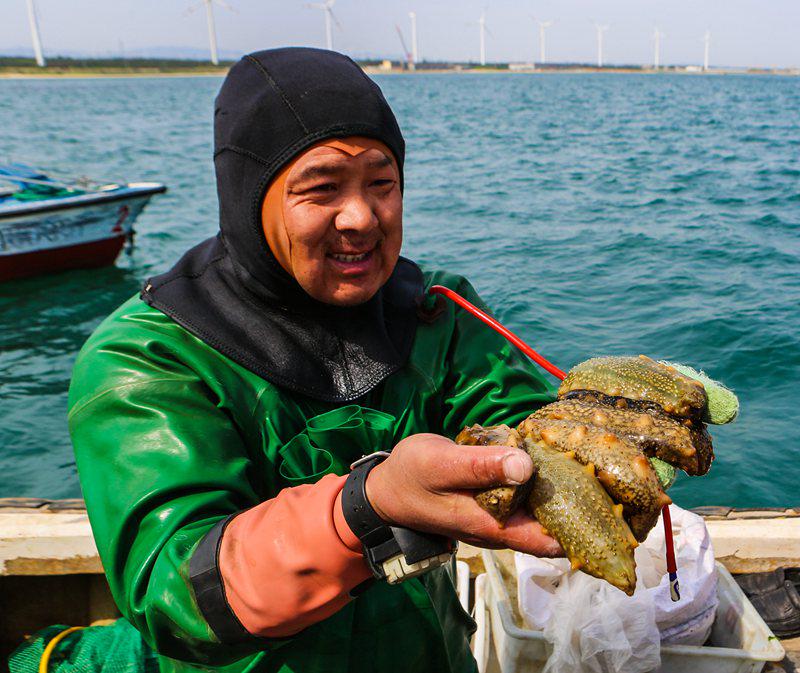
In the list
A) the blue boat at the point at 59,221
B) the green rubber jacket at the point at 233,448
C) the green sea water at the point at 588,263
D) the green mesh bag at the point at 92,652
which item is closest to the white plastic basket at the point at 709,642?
the green rubber jacket at the point at 233,448

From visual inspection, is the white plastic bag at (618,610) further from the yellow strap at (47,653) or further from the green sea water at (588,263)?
the green sea water at (588,263)

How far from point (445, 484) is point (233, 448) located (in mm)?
638

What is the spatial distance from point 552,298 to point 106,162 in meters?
23.0

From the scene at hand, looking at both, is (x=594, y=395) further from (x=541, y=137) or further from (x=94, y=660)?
(x=541, y=137)

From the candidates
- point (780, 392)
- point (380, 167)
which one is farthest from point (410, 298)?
point (780, 392)

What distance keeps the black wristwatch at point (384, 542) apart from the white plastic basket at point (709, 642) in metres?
1.97

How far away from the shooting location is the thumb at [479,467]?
4.66 ft

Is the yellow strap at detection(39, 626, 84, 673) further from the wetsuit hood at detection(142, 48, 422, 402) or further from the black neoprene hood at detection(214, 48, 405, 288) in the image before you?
the black neoprene hood at detection(214, 48, 405, 288)

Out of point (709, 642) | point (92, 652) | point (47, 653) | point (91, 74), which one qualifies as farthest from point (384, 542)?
point (91, 74)

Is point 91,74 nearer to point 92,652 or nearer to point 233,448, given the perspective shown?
point 92,652

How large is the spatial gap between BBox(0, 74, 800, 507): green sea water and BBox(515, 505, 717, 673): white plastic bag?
3.83 meters

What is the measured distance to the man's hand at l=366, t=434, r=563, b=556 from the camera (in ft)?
4.68

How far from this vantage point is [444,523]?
1522mm

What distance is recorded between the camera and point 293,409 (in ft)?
6.84
